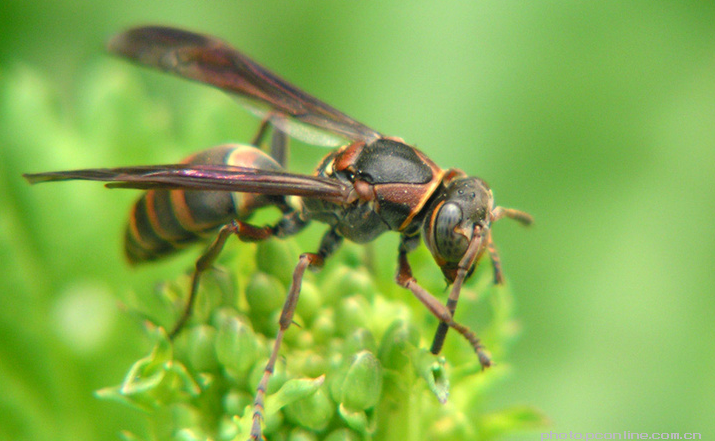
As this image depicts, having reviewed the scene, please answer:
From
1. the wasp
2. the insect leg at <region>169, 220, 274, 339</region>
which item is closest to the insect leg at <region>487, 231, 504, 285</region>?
the wasp

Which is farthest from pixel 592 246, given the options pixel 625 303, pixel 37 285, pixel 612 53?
pixel 37 285

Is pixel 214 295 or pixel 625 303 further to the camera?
pixel 625 303

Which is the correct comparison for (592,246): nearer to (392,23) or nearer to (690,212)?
(690,212)

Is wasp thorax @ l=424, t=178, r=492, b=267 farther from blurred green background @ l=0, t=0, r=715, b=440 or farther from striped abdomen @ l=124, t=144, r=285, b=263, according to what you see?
striped abdomen @ l=124, t=144, r=285, b=263

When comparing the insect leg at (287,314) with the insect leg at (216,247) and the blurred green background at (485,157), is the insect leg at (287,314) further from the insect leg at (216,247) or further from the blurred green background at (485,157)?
the blurred green background at (485,157)

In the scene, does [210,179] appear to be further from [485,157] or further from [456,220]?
[485,157]

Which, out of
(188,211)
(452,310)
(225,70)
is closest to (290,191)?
(188,211)

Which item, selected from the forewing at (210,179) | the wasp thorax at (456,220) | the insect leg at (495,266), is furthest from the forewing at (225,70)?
the insect leg at (495,266)

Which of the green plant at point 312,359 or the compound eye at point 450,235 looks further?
the compound eye at point 450,235
